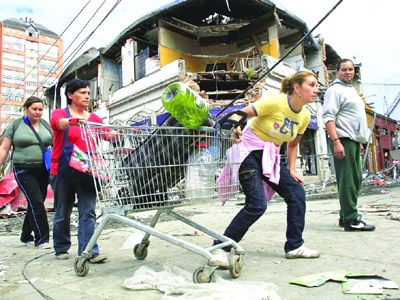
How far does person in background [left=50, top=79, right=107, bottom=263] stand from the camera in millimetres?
2826

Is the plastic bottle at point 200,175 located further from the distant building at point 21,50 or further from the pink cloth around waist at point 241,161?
the distant building at point 21,50

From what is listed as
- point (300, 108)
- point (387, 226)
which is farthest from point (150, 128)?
point (387, 226)

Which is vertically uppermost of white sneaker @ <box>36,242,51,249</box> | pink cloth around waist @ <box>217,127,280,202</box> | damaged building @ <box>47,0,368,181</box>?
damaged building @ <box>47,0,368,181</box>

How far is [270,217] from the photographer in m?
5.51

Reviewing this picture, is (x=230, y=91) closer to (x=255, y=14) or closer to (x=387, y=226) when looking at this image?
(x=255, y=14)

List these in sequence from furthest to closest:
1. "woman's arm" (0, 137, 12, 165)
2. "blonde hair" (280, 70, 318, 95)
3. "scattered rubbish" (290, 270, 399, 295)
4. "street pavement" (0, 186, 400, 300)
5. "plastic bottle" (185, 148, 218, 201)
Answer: "woman's arm" (0, 137, 12, 165) < "blonde hair" (280, 70, 318, 95) < "plastic bottle" (185, 148, 218, 201) < "street pavement" (0, 186, 400, 300) < "scattered rubbish" (290, 270, 399, 295)

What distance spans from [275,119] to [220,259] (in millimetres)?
1160

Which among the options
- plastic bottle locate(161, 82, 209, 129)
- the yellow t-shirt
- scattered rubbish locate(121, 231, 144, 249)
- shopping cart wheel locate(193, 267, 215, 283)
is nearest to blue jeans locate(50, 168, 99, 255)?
scattered rubbish locate(121, 231, 144, 249)

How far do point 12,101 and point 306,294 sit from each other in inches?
2562

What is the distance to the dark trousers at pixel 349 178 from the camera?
3.67 meters

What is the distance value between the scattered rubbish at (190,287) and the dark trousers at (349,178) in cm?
210

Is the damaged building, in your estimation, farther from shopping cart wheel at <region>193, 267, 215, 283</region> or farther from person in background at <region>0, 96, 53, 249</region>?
shopping cart wheel at <region>193, 267, 215, 283</region>

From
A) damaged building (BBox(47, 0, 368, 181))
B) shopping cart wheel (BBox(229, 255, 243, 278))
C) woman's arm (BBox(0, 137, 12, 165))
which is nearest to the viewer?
shopping cart wheel (BBox(229, 255, 243, 278))

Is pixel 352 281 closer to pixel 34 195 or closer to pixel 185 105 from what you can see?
pixel 185 105
